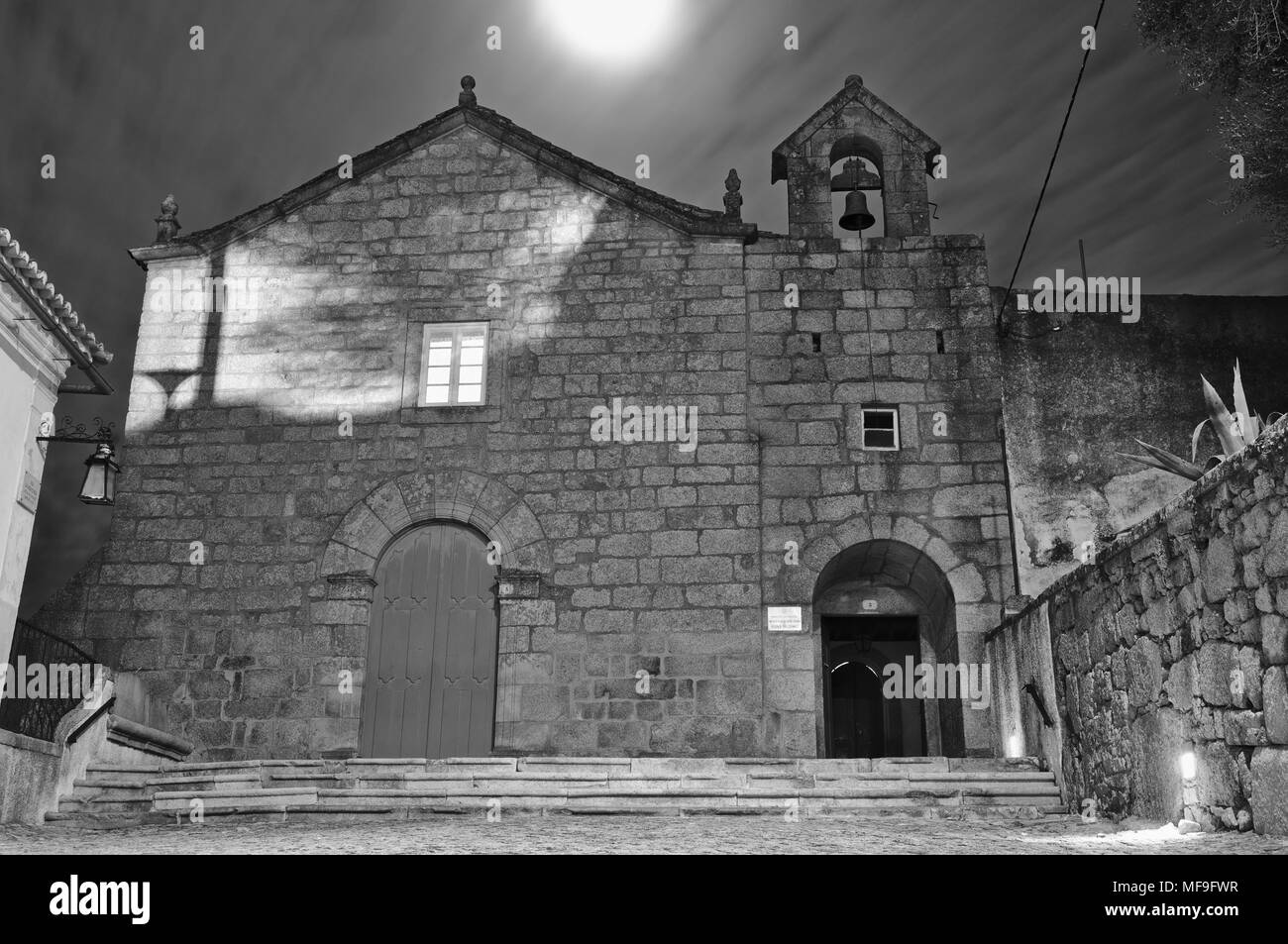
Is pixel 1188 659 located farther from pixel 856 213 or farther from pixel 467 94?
pixel 467 94

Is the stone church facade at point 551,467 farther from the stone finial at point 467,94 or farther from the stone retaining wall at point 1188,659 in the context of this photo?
the stone retaining wall at point 1188,659

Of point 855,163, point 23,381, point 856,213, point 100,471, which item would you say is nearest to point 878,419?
point 856,213

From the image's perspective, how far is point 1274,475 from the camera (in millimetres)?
4652

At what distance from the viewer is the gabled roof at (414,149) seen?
11.8 meters

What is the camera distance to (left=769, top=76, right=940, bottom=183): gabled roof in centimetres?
1178

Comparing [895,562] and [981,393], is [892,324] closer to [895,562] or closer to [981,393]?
[981,393]

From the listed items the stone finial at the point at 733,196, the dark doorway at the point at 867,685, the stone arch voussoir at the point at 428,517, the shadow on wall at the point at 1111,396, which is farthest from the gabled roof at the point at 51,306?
the shadow on wall at the point at 1111,396

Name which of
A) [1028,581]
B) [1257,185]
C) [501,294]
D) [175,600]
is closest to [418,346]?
[501,294]

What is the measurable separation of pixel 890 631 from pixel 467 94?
7347mm

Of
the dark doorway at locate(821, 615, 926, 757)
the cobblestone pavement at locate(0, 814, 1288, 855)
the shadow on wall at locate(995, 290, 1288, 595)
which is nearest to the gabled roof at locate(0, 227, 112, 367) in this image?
the cobblestone pavement at locate(0, 814, 1288, 855)

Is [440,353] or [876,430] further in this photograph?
[440,353]

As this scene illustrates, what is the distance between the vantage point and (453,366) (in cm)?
1155

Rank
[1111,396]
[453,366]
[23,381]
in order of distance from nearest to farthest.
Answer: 1. [23,381]
2. [1111,396]
3. [453,366]

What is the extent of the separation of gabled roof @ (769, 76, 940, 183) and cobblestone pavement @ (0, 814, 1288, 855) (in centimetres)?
721
